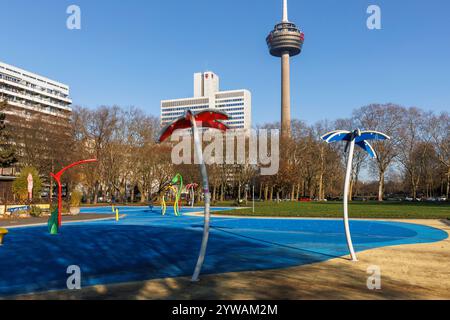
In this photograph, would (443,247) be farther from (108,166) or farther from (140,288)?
(108,166)

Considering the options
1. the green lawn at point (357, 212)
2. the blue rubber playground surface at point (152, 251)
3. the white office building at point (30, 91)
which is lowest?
the green lawn at point (357, 212)

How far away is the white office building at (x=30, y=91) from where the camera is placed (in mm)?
101756

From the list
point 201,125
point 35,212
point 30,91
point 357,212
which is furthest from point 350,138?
point 30,91

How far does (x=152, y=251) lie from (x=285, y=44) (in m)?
127

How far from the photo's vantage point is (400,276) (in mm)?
9477

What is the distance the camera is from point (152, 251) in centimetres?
1386

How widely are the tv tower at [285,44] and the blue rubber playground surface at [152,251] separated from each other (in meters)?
103

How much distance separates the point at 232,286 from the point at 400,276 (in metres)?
4.48

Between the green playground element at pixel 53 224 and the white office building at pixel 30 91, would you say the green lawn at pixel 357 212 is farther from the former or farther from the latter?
the white office building at pixel 30 91

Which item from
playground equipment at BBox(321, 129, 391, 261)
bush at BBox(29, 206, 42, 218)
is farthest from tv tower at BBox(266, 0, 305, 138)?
playground equipment at BBox(321, 129, 391, 261)

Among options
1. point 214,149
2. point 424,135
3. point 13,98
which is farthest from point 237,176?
point 13,98

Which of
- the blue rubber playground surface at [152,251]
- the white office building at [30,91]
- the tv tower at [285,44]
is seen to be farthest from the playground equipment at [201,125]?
the tv tower at [285,44]

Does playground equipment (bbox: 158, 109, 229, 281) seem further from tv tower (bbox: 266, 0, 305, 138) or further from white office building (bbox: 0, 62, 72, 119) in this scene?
tv tower (bbox: 266, 0, 305, 138)
